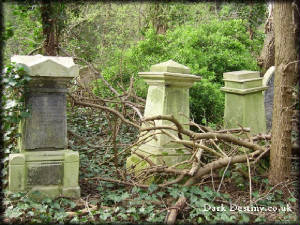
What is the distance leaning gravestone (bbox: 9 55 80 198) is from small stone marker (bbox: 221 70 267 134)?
2.49 m

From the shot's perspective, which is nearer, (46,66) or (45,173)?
(46,66)

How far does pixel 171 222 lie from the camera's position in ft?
10.3

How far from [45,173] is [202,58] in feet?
15.0

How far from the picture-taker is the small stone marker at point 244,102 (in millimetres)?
4882

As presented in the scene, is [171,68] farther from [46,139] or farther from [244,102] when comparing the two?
[46,139]

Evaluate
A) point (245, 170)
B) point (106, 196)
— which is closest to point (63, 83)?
point (106, 196)

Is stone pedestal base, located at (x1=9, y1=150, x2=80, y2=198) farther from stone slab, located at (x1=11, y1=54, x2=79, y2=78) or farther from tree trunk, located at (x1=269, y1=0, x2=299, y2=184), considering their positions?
tree trunk, located at (x1=269, y1=0, x2=299, y2=184)

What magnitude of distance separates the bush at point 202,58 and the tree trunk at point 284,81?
2384 mm

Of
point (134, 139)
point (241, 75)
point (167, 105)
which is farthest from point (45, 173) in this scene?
point (241, 75)

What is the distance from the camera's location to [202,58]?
716 cm

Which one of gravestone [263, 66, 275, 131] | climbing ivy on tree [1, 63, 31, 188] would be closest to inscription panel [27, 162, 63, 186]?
climbing ivy on tree [1, 63, 31, 188]

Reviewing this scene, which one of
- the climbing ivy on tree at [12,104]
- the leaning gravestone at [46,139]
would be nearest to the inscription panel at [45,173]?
the leaning gravestone at [46,139]

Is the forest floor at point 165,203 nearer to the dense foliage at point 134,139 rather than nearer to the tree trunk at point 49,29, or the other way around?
the dense foliage at point 134,139

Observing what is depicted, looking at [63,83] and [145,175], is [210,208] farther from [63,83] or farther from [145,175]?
[63,83]
